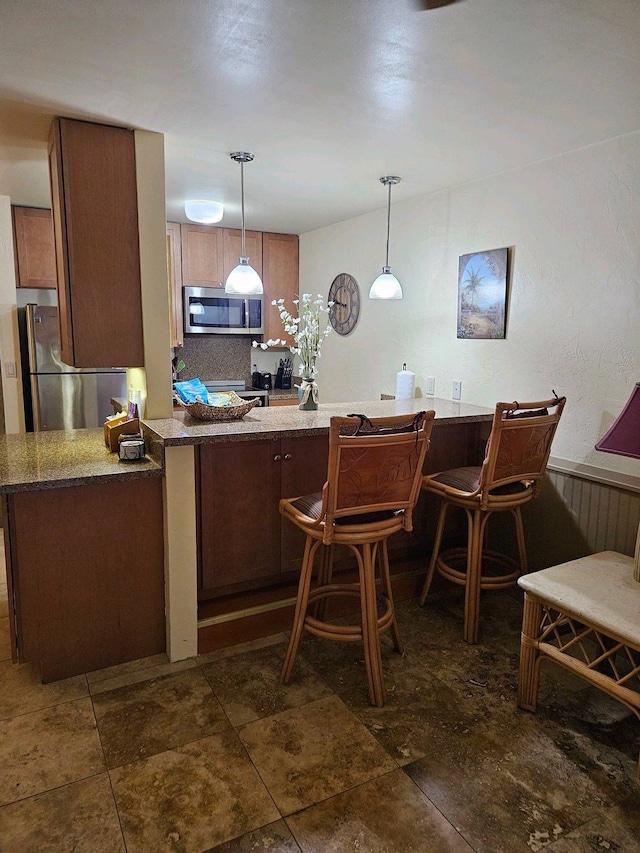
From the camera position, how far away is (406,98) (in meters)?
2.06

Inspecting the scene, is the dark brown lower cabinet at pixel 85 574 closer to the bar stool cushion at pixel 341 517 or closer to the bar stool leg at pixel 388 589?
the bar stool cushion at pixel 341 517

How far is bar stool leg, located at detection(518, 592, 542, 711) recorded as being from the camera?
207 cm

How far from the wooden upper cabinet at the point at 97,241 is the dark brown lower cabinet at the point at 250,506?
0.66 metres

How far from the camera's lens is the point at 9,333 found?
12.9 feet

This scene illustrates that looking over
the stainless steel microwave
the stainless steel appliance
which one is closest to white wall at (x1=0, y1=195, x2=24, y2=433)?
the stainless steel microwave

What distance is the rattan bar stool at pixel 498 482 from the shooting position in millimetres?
2428

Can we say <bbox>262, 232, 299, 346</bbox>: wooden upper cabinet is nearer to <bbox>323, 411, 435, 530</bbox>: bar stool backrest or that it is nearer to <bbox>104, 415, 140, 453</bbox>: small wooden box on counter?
<bbox>104, 415, 140, 453</bbox>: small wooden box on counter

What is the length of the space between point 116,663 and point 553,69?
2.75 metres

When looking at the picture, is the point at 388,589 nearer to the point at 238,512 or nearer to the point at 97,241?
the point at 238,512

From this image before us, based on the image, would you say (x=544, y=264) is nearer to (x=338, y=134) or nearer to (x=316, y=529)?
(x=338, y=134)

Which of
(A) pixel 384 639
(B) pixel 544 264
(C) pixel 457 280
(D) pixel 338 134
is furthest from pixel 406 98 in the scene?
(A) pixel 384 639

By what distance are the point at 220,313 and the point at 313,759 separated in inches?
145

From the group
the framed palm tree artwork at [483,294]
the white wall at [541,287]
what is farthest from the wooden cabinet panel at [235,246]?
the framed palm tree artwork at [483,294]

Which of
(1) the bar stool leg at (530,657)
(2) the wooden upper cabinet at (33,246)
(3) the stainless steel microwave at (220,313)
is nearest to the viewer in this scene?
(1) the bar stool leg at (530,657)
